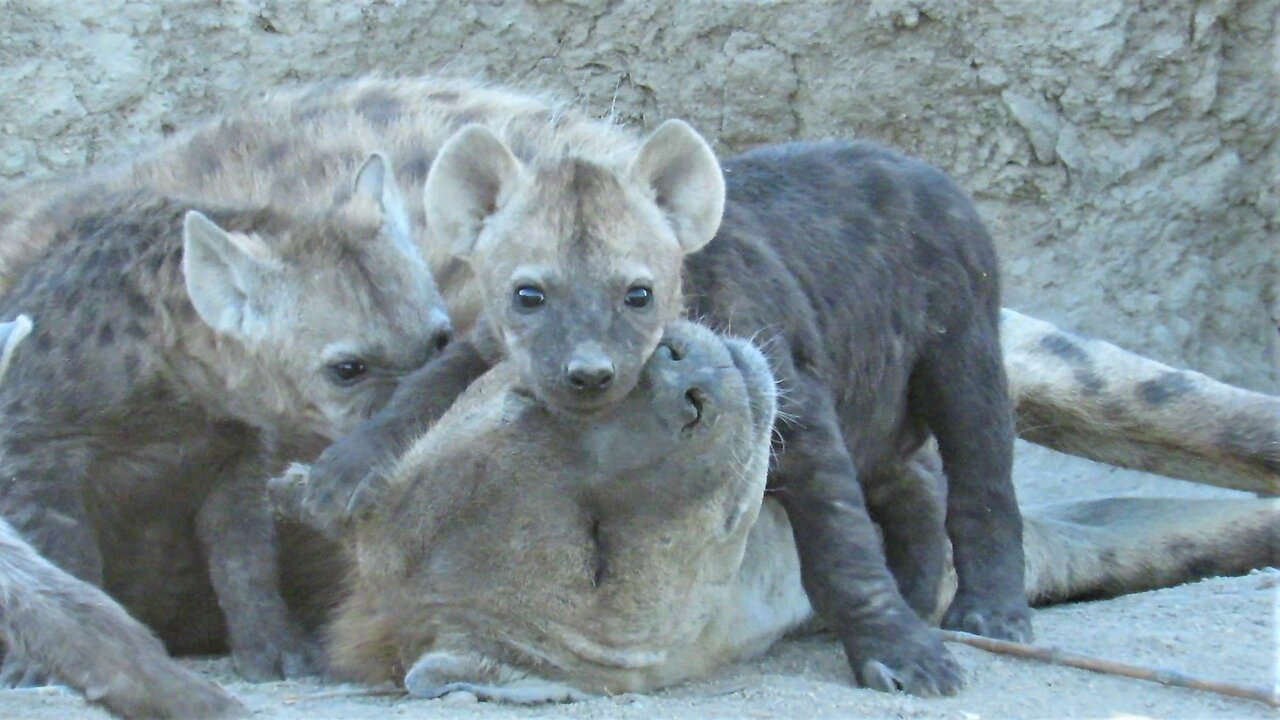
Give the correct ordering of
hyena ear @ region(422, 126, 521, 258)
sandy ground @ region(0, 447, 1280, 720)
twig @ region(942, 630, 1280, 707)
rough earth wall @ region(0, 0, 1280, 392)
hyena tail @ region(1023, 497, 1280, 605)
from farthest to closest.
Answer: rough earth wall @ region(0, 0, 1280, 392) < hyena tail @ region(1023, 497, 1280, 605) < hyena ear @ region(422, 126, 521, 258) < twig @ region(942, 630, 1280, 707) < sandy ground @ region(0, 447, 1280, 720)

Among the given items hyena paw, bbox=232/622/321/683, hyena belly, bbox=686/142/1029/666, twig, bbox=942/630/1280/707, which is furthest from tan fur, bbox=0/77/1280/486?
twig, bbox=942/630/1280/707

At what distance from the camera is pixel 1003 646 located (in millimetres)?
3508

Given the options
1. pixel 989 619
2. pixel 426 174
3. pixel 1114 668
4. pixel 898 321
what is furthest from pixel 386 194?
pixel 1114 668

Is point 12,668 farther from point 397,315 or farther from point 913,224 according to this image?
point 913,224

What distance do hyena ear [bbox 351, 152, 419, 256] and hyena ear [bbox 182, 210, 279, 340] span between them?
0.26 meters

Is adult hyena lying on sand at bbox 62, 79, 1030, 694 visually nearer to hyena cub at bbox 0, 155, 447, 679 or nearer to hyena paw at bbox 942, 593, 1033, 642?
hyena paw at bbox 942, 593, 1033, 642

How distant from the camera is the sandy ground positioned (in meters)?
2.95

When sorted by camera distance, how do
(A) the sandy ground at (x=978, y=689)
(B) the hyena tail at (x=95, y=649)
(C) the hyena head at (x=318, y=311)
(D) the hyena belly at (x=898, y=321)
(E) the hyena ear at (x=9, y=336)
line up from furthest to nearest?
(D) the hyena belly at (x=898, y=321) → (C) the hyena head at (x=318, y=311) → (E) the hyena ear at (x=9, y=336) → (A) the sandy ground at (x=978, y=689) → (B) the hyena tail at (x=95, y=649)

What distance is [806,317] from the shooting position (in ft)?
12.2

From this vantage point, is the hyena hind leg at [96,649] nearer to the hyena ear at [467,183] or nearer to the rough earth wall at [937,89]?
the hyena ear at [467,183]

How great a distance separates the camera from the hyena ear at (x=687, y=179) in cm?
351

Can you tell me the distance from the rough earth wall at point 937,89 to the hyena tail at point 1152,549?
112cm

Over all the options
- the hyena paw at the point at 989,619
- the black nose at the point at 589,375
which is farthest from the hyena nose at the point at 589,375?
the hyena paw at the point at 989,619

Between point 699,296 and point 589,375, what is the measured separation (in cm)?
69
